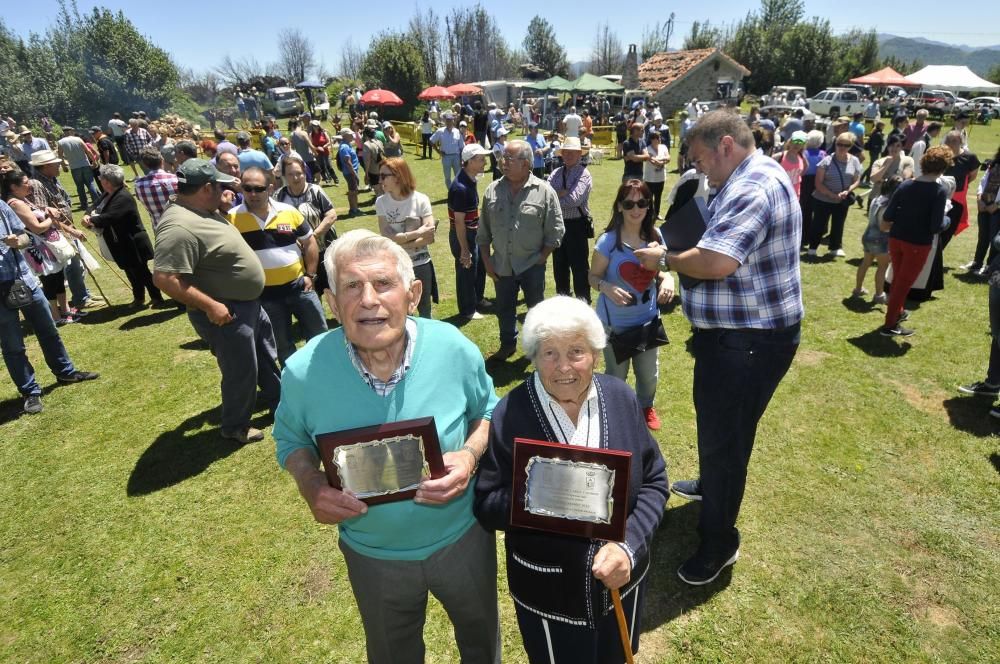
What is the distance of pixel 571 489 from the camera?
1680 mm

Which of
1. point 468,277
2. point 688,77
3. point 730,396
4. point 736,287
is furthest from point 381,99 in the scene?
point 730,396

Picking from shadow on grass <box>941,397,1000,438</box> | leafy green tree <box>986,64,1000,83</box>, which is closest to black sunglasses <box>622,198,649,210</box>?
shadow on grass <box>941,397,1000,438</box>

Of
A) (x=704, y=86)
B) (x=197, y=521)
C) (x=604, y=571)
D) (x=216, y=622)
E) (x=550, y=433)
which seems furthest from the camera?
(x=704, y=86)

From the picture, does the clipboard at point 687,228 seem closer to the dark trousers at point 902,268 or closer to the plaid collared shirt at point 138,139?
the dark trousers at point 902,268

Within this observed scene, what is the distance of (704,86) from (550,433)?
44856mm

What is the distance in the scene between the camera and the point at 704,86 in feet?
129

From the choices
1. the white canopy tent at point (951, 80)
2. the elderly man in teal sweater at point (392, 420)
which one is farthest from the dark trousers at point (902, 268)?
the white canopy tent at point (951, 80)

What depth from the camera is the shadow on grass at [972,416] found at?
14.7ft

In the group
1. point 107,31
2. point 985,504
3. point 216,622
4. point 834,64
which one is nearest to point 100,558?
point 216,622

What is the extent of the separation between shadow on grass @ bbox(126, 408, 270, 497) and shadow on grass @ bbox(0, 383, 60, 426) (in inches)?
74.5

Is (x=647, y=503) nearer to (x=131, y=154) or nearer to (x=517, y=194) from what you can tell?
(x=517, y=194)

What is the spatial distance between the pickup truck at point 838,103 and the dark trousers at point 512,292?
36727mm

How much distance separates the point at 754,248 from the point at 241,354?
3.80 meters

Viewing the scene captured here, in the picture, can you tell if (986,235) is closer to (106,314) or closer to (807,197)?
(807,197)
